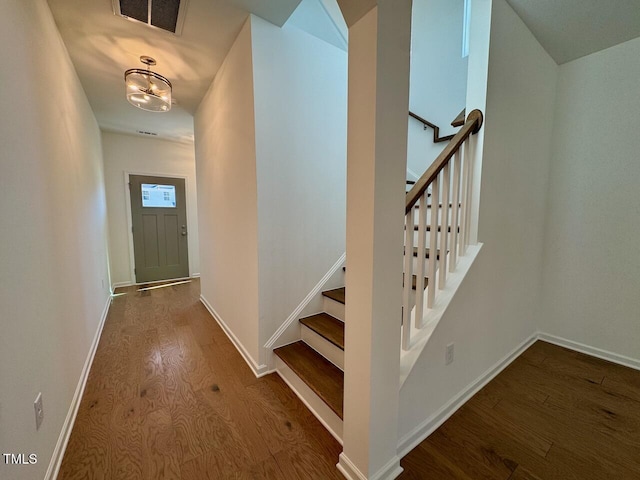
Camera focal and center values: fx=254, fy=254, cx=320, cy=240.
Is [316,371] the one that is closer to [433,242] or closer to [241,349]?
[241,349]

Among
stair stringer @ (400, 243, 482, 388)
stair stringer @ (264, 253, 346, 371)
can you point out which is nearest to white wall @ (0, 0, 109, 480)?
stair stringer @ (264, 253, 346, 371)

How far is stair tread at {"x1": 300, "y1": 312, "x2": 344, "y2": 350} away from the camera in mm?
1719

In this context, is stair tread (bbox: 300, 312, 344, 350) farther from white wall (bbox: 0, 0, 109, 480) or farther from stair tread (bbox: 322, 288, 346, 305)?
white wall (bbox: 0, 0, 109, 480)

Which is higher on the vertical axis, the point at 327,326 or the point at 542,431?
the point at 327,326

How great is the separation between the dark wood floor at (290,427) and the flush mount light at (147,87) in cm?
226

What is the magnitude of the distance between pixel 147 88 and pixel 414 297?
2764 millimetres

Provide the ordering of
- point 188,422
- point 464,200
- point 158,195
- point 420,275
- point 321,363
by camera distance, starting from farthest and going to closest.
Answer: point 158,195 < point 321,363 < point 464,200 < point 188,422 < point 420,275

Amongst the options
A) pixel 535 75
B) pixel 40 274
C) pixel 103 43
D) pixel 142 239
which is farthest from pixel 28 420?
pixel 142 239

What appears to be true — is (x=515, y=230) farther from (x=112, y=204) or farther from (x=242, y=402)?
(x=112, y=204)

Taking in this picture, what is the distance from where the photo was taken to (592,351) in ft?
7.11

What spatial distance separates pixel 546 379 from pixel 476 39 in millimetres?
2398

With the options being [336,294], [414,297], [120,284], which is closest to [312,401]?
[336,294]

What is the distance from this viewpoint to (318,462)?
1238 millimetres

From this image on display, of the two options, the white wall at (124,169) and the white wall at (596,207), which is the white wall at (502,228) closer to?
the white wall at (596,207)
